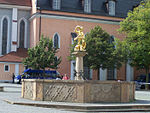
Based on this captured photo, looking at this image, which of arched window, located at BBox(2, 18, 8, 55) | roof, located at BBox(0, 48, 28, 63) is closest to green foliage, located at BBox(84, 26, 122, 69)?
roof, located at BBox(0, 48, 28, 63)

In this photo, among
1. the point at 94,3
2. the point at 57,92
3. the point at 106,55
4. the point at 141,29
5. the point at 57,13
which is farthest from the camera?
the point at 94,3

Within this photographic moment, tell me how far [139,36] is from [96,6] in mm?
14894

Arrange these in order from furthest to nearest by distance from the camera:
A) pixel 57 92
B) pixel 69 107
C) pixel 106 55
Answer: pixel 106 55 → pixel 57 92 → pixel 69 107

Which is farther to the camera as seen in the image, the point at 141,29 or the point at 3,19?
the point at 3,19

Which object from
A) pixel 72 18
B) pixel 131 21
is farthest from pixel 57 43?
pixel 131 21

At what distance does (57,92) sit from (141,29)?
81.5 ft

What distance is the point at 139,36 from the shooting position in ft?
131

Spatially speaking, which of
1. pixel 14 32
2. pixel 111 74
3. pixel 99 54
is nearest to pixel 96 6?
pixel 111 74

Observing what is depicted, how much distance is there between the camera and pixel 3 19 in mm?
50156

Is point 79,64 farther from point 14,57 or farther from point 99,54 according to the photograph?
point 14,57

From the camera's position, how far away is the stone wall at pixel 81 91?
16.8m

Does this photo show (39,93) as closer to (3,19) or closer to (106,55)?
(106,55)

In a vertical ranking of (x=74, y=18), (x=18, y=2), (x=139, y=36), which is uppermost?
→ (x=18, y=2)

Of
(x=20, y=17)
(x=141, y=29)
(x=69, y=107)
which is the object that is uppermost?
(x=20, y=17)
